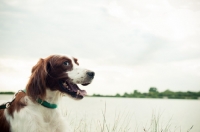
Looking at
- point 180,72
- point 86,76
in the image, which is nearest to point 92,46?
point 180,72

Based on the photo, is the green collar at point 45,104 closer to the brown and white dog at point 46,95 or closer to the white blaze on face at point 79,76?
the brown and white dog at point 46,95

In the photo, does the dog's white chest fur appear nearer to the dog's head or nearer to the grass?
the dog's head

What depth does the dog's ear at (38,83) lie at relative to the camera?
190 cm

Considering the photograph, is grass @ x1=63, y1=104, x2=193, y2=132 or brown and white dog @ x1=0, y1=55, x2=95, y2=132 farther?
grass @ x1=63, y1=104, x2=193, y2=132

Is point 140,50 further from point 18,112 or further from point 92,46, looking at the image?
point 18,112

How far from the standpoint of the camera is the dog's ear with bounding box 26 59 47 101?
1.90 m

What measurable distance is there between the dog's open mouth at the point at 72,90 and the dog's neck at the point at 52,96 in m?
0.07

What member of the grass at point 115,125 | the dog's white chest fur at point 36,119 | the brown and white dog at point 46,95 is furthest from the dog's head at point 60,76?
the grass at point 115,125

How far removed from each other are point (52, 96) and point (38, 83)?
0.48 ft

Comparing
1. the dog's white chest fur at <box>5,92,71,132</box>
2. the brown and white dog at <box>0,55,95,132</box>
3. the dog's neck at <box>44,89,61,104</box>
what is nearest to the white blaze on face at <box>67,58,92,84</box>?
the brown and white dog at <box>0,55,95,132</box>

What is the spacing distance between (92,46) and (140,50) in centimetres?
78

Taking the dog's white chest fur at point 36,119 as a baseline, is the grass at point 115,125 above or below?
below

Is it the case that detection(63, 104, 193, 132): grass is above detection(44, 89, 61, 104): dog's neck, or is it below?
below

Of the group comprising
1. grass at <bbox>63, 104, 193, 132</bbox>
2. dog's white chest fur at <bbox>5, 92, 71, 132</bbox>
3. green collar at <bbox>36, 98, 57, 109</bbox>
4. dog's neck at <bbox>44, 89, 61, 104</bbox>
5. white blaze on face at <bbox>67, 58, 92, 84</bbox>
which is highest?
white blaze on face at <bbox>67, 58, 92, 84</bbox>
